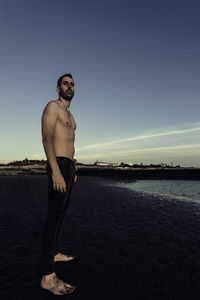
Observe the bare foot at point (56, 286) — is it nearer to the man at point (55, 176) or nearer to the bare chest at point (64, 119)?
the man at point (55, 176)

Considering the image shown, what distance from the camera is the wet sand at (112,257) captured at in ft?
9.33

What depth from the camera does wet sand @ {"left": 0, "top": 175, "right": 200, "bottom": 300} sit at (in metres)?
2.84

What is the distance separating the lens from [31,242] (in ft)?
15.8

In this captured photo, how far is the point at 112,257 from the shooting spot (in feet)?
13.1

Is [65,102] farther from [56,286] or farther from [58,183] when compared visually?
[56,286]

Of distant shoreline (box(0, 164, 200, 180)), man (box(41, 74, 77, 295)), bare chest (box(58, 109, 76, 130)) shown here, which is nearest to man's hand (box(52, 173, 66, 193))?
man (box(41, 74, 77, 295))

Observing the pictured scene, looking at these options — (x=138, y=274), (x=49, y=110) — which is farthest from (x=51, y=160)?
(x=138, y=274)

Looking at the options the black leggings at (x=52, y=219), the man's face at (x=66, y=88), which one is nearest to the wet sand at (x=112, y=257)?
the black leggings at (x=52, y=219)

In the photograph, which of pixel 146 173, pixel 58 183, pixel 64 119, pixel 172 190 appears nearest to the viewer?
pixel 58 183

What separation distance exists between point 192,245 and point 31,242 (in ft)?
12.6

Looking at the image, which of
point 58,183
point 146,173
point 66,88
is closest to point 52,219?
point 58,183

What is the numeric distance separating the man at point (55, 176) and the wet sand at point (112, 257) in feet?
0.66

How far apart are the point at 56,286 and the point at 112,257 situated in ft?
4.89

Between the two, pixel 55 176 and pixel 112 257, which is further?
pixel 112 257
